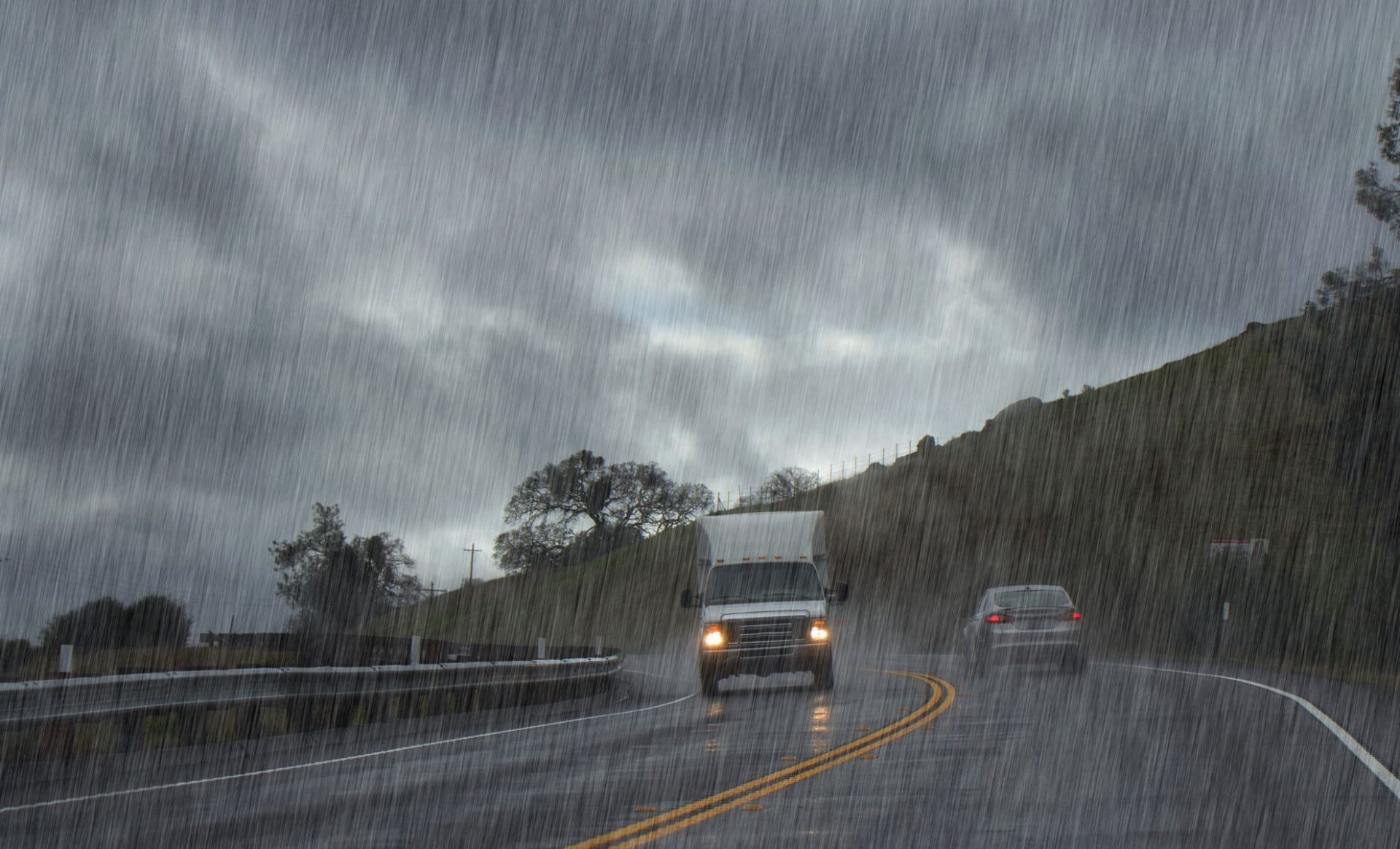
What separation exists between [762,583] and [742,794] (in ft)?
44.4

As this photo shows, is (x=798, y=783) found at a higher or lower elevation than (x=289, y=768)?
higher

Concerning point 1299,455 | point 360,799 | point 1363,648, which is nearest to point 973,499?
point 1299,455

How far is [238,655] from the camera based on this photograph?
35.5 m

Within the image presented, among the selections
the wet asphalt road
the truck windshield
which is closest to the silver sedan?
the truck windshield

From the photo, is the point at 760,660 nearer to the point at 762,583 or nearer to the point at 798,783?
the point at 762,583

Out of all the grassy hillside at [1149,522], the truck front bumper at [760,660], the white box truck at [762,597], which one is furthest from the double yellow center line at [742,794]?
the grassy hillside at [1149,522]

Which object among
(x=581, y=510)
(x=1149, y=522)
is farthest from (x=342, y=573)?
(x=1149, y=522)

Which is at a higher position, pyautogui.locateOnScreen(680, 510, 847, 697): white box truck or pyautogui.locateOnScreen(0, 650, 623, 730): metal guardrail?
pyautogui.locateOnScreen(680, 510, 847, 697): white box truck

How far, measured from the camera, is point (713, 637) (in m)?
21.5

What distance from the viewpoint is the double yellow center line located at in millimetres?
7695

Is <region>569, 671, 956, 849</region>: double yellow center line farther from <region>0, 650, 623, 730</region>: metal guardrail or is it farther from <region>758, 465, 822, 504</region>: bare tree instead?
<region>758, 465, 822, 504</region>: bare tree

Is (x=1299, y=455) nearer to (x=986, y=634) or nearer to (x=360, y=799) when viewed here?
(x=986, y=634)

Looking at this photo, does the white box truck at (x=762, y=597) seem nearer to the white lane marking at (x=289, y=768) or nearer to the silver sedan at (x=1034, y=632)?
the silver sedan at (x=1034, y=632)

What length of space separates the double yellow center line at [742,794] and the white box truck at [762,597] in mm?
6173
